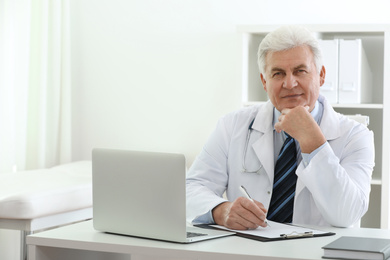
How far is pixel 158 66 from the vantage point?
4270 millimetres

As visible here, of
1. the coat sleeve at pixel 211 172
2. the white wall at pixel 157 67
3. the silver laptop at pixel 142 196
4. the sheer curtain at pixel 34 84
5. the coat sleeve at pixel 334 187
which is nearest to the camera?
the silver laptop at pixel 142 196

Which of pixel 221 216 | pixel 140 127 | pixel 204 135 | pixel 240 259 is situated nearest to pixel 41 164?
pixel 140 127

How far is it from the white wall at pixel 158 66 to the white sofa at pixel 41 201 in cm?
83

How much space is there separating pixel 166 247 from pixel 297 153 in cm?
74

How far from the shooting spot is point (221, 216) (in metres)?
Answer: 1.91

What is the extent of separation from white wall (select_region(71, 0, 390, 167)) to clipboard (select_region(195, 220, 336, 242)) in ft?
7.24

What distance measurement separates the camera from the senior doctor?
194cm

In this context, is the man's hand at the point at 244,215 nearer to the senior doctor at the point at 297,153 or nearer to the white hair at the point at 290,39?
the senior doctor at the point at 297,153

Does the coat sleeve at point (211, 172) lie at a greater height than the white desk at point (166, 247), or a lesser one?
greater

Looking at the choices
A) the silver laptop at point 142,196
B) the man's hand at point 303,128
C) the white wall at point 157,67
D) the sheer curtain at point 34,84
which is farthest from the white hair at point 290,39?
the sheer curtain at point 34,84

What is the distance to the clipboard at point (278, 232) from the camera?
170 cm

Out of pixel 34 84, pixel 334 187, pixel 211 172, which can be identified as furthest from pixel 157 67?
pixel 334 187

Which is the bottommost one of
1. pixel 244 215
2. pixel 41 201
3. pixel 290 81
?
pixel 41 201

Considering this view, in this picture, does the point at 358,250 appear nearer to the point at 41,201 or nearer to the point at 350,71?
the point at 41,201
